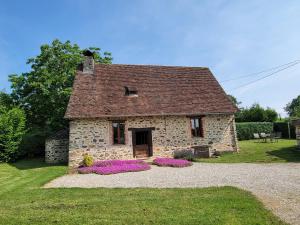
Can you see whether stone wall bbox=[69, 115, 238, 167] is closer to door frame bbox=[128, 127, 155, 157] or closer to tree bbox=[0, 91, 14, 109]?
door frame bbox=[128, 127, 155, 157]

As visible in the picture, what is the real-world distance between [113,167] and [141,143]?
A: 365 centimetres

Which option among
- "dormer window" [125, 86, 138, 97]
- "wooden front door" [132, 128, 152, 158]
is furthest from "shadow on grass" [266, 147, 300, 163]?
"dormer window" [125, 86, 138, 97]

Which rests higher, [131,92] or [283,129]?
[131,92]

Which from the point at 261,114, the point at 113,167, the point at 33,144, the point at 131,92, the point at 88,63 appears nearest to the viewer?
the point at 113,167

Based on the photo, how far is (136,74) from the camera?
1747 centimetres

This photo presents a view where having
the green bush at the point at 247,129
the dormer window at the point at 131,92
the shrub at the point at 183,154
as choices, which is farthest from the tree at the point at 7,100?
the green bush at the point at 247,129

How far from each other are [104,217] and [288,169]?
865cm

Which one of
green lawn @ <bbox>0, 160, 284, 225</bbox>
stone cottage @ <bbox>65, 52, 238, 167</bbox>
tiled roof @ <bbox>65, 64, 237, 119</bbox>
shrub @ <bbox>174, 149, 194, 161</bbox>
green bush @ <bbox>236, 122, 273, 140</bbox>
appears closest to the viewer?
green lawn @ <bbox>0, 160, 284, 225</bbox>

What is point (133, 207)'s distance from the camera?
5.77 metres

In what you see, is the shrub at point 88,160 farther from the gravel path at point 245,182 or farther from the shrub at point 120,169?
the gravel path at point 245,182

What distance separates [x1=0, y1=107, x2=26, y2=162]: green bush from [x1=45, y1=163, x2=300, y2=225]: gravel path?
852 cm

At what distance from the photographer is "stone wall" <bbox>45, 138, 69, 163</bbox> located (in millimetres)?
14938

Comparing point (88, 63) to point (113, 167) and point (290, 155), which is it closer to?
point (113, 167)

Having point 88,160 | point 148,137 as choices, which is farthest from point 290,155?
point 88,160
